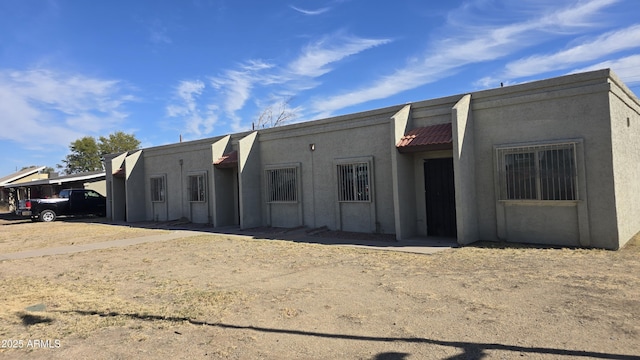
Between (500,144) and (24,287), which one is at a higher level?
(500,144)

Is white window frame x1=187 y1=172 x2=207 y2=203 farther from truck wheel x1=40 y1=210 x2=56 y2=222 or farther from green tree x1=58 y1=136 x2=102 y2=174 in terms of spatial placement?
green tree x1=58 y1=136 x2=102 y2=174

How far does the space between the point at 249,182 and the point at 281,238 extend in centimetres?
357

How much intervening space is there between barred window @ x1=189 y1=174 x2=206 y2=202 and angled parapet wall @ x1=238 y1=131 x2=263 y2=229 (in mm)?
3296

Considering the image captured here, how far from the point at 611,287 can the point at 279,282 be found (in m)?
5.04

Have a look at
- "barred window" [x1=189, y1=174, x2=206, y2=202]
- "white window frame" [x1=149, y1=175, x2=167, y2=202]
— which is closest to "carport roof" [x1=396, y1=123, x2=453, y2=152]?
"barred window" [x1=189, y1=174, x2=206, y2=202]

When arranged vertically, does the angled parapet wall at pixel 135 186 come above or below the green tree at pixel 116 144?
below

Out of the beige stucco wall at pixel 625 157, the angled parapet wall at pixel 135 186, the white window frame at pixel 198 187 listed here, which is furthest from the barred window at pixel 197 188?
the beige stucco wall at pixel 625 157

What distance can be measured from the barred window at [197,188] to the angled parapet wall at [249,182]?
3.30 meters

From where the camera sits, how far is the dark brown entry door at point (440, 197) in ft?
39.0

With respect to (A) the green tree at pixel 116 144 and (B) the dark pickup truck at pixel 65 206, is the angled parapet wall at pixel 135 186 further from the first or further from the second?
(A) the green tree at pixel 116 144

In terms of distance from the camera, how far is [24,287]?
25.6 feet

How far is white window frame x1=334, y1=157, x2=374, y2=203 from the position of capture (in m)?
13.2

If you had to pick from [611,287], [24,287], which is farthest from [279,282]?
[611,287]

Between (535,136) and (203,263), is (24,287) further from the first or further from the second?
(535,136)
